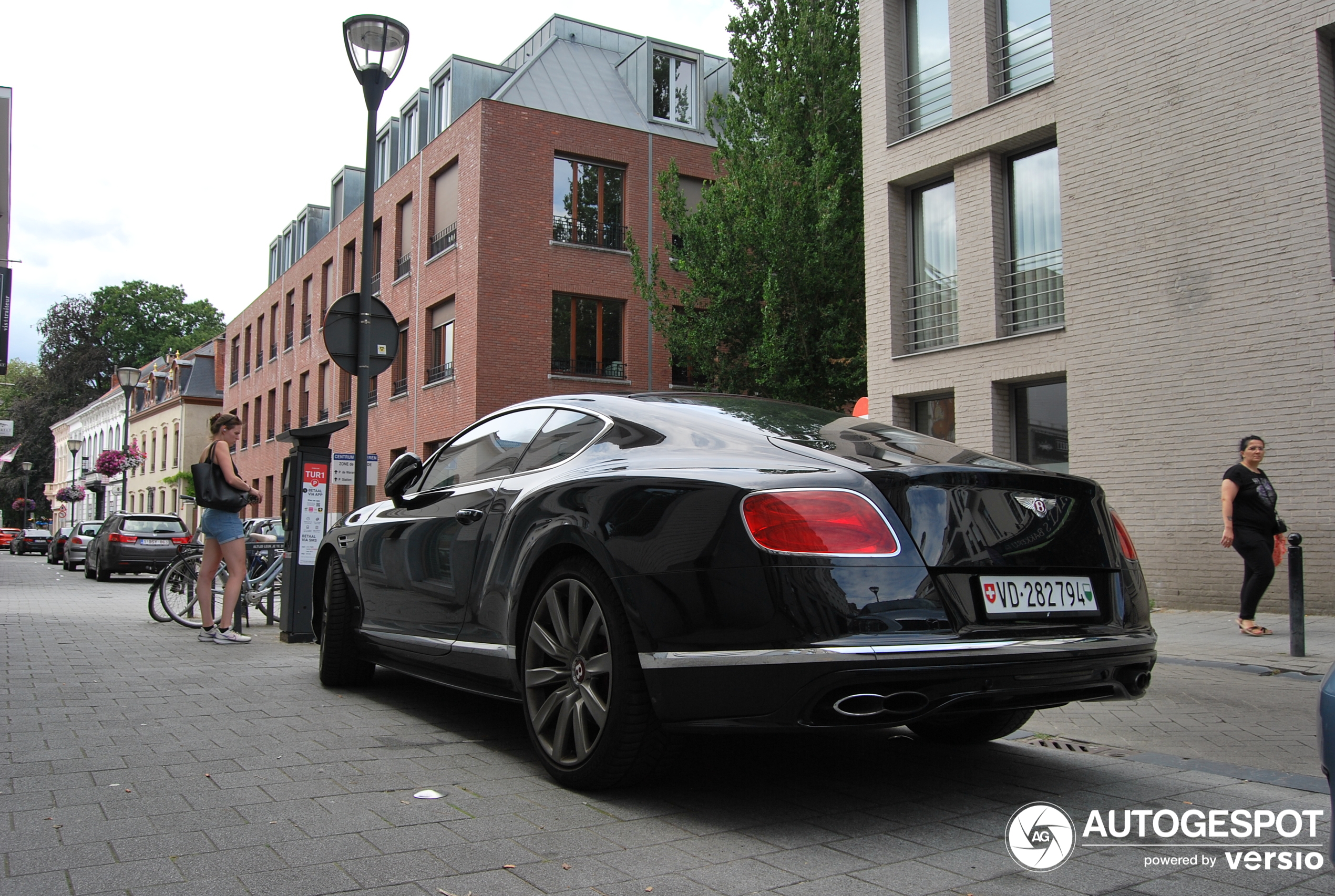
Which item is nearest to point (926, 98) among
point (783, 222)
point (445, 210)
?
point (783, 222)

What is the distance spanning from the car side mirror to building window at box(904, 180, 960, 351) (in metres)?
11.7

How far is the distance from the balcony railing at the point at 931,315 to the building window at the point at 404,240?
56.3 feet

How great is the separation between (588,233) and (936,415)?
1305cm

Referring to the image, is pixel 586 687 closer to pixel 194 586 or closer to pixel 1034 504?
pixel 1034 504

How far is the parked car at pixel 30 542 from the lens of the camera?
2009 inches

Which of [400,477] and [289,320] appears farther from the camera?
[289,320]

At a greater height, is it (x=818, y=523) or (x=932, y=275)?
(x=932, y=275)

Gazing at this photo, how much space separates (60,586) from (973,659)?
825 inches

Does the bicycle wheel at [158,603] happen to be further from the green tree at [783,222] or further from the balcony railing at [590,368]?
the balcony railing at [590,368]

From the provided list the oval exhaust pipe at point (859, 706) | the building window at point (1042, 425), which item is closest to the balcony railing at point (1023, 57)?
the building window at point (1042, 425)

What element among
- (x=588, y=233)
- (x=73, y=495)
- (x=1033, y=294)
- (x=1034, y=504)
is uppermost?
(x=588, y=233)

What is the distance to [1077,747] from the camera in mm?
4664

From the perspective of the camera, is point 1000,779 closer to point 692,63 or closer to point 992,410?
point 992,410

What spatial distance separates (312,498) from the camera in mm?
9602
